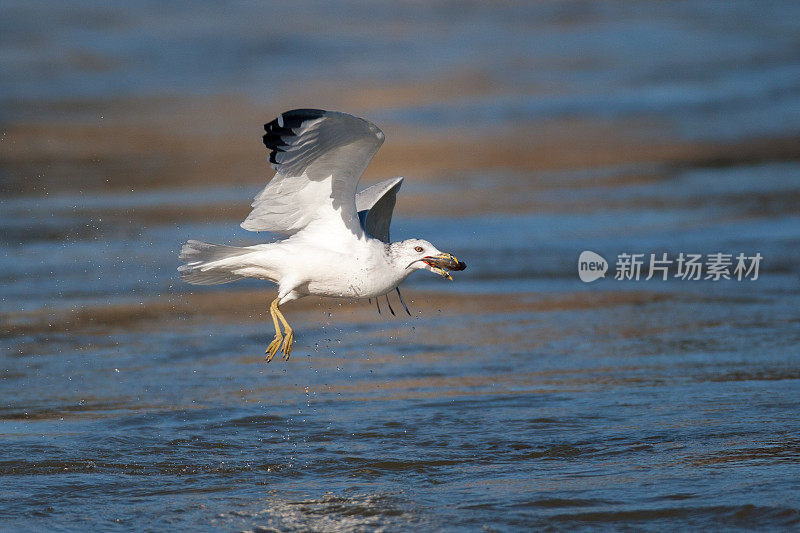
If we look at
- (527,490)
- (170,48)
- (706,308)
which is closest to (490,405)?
(527,490)

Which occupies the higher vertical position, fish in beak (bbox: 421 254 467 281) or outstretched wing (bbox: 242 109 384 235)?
outstretched wing (bbox: 242 109 384 235)

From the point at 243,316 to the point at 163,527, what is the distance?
451 centimetres

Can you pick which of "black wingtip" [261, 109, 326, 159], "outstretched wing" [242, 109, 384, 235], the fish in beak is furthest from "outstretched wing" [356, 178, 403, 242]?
"black wingtip" [261, 109, 326, 159]

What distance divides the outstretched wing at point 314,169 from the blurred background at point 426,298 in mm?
1213

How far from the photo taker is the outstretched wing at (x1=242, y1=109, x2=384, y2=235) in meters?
6.86

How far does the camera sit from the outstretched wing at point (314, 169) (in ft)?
22.5

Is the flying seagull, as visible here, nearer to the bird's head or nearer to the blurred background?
the bird's head

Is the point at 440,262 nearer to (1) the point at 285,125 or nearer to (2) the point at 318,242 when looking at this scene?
(2) the point at 318,242

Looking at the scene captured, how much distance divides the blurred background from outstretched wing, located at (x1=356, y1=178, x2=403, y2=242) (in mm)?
1000

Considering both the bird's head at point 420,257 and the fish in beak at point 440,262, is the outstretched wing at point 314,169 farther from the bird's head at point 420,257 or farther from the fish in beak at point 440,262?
the fish in beak at point 440,262

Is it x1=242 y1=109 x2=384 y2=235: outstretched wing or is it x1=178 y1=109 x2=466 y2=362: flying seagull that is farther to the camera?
x1=178 y1=109 x2=466 y2=362: flying seagull

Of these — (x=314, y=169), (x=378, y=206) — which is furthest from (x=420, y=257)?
(x=378, y=206)

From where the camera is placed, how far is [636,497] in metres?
6.02

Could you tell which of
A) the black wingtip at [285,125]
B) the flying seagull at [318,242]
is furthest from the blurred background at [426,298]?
the black wingtip at [285,125]
